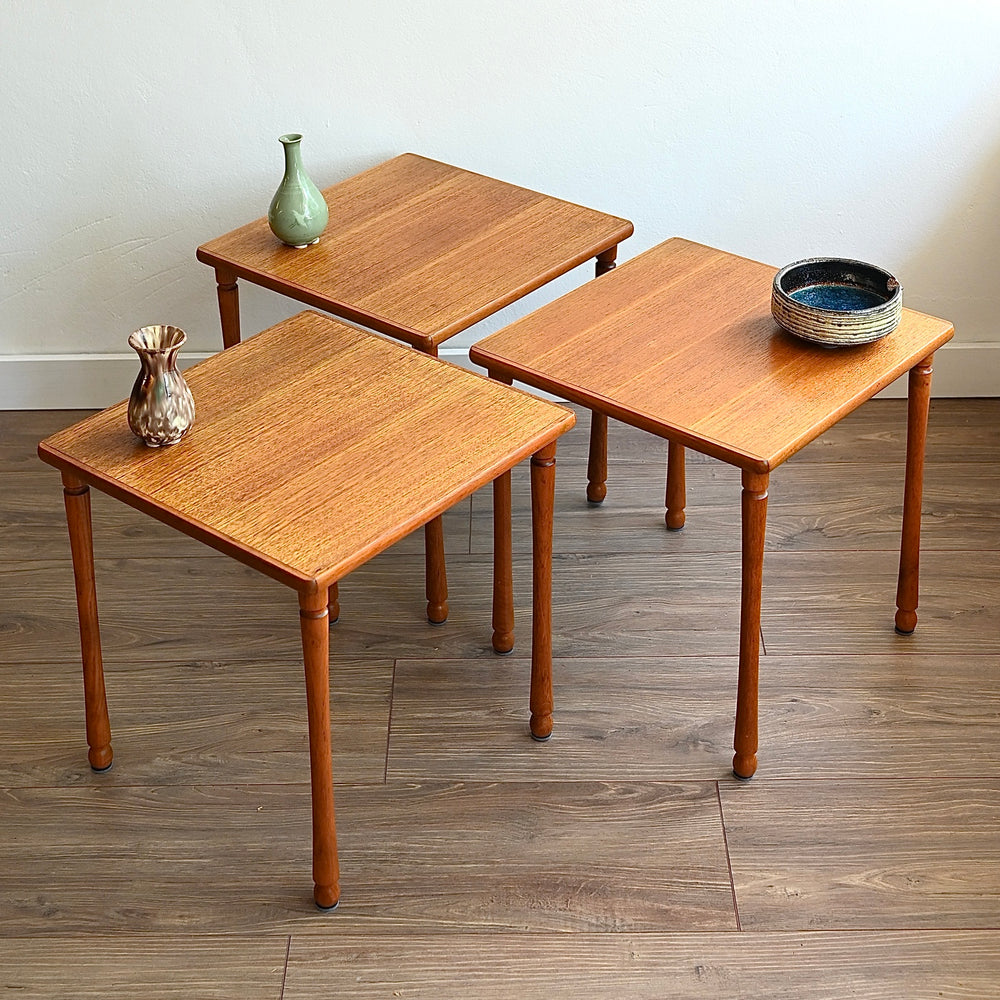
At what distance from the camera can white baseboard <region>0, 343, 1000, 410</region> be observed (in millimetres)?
2668

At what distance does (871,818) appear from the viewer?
1780 mm

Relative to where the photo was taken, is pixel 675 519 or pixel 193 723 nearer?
pixel 193 723

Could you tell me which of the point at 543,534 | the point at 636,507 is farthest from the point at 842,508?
the point at 543,534

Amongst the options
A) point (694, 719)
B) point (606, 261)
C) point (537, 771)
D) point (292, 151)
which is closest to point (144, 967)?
point (537, 771)

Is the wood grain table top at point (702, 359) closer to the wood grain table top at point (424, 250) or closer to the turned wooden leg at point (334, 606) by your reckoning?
the wood grain table top at point (424, 250)

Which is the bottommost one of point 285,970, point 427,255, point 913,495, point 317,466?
point 285,970

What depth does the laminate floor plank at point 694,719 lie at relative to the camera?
6.13 ft

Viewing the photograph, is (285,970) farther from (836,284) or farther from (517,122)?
(517,122)

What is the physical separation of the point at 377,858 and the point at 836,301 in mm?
994

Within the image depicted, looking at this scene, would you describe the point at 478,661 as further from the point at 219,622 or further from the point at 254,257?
the point at 254,257

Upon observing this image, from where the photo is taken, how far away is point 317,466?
1.59 m

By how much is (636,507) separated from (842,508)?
1.21 feet

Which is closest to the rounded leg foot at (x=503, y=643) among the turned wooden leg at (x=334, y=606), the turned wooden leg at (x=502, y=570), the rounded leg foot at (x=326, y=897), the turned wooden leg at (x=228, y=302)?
the turned wooden leg at (x=502, y=570)

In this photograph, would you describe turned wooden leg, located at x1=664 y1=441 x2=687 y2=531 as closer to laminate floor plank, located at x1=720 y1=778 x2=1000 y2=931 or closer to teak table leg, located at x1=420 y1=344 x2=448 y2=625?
teak table leg, located at x1=420 y1=344 x2=448 y2=625
